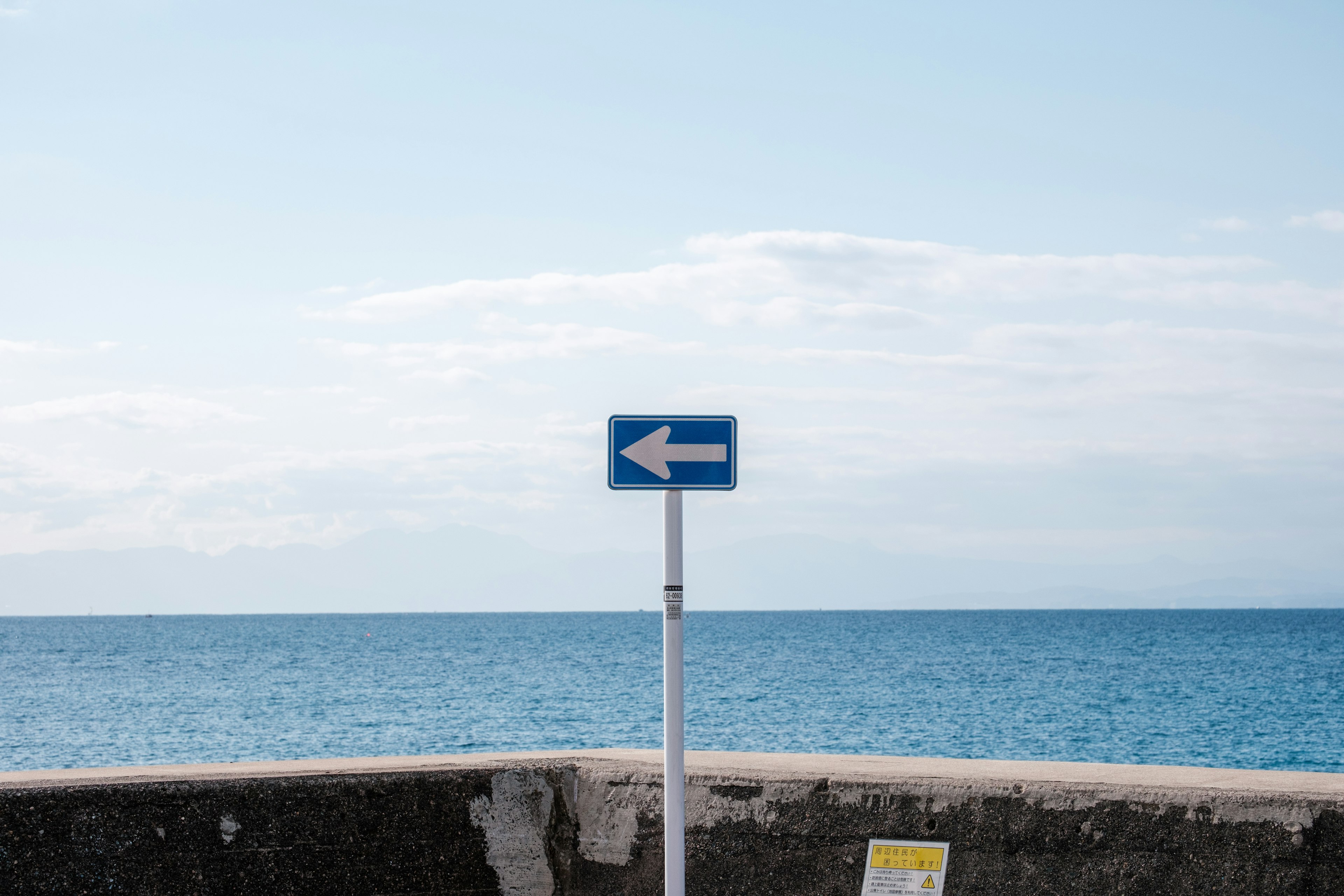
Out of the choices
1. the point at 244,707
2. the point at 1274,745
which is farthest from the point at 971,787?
the point at 244,707

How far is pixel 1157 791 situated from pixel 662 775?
70.8 inches

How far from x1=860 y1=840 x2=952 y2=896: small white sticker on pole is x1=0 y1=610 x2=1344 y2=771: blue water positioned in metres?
28.0

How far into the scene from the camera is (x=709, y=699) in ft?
161

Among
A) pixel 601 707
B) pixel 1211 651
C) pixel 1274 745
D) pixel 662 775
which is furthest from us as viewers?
pixel 1211 651

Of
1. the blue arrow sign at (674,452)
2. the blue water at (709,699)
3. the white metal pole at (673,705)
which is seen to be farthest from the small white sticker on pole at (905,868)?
the blue water at (709,699)

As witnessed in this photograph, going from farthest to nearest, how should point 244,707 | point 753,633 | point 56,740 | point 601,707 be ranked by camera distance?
point 753,633, point 244,707, point 601,707, point 56,740

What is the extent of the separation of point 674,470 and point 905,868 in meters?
1.70

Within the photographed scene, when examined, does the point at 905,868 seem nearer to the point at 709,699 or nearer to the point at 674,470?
the point at 674,470

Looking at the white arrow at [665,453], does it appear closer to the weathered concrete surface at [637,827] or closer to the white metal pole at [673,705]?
the white metal pole at [673,705]

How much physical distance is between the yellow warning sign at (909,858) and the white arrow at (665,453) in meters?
1.60

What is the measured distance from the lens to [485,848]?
14.8ft

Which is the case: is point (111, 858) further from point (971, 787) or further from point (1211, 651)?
point (1211, 651)

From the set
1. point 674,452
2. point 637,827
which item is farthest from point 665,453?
point 637,827

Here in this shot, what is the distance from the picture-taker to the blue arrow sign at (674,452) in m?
3.97
